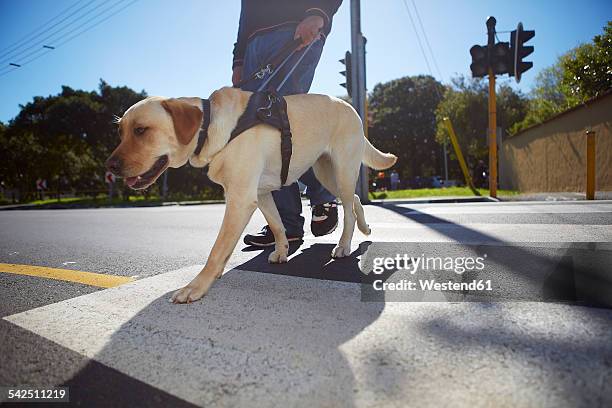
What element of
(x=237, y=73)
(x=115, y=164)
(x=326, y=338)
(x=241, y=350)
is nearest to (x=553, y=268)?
(x=326, y=338)

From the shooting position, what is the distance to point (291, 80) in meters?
2.97

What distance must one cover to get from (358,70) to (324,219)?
8157mm

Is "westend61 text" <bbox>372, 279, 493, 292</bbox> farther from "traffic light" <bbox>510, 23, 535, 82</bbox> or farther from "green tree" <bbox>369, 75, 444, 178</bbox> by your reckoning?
"green tree" <bbox>369, 75, 444, 178</bbox>

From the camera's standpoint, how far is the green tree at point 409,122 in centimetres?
4106

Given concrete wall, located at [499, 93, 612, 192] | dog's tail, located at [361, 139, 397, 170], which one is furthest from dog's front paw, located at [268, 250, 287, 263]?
concrete wall, located at [499, 93, 612, 192]

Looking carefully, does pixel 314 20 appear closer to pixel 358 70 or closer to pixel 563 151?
pixel 358 70

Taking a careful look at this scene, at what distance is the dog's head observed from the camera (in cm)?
186

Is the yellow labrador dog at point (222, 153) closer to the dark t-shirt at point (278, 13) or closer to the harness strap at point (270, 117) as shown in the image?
the harness strap at point (270, 117)

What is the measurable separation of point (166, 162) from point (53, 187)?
140ft

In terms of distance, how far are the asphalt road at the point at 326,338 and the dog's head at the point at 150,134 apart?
0.62 metres

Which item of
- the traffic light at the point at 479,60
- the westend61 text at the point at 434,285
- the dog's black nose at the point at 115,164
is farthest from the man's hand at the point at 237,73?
the traffic light at the point at 479,60

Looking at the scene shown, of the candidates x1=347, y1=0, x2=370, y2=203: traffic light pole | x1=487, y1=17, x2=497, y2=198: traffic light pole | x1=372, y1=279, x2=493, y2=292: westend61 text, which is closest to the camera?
x1=372, y1=279, x2=493, y2=292: westend61 text

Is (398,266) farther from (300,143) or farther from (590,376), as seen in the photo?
(590,376)

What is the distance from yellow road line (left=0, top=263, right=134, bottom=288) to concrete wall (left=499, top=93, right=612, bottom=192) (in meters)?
11.1
